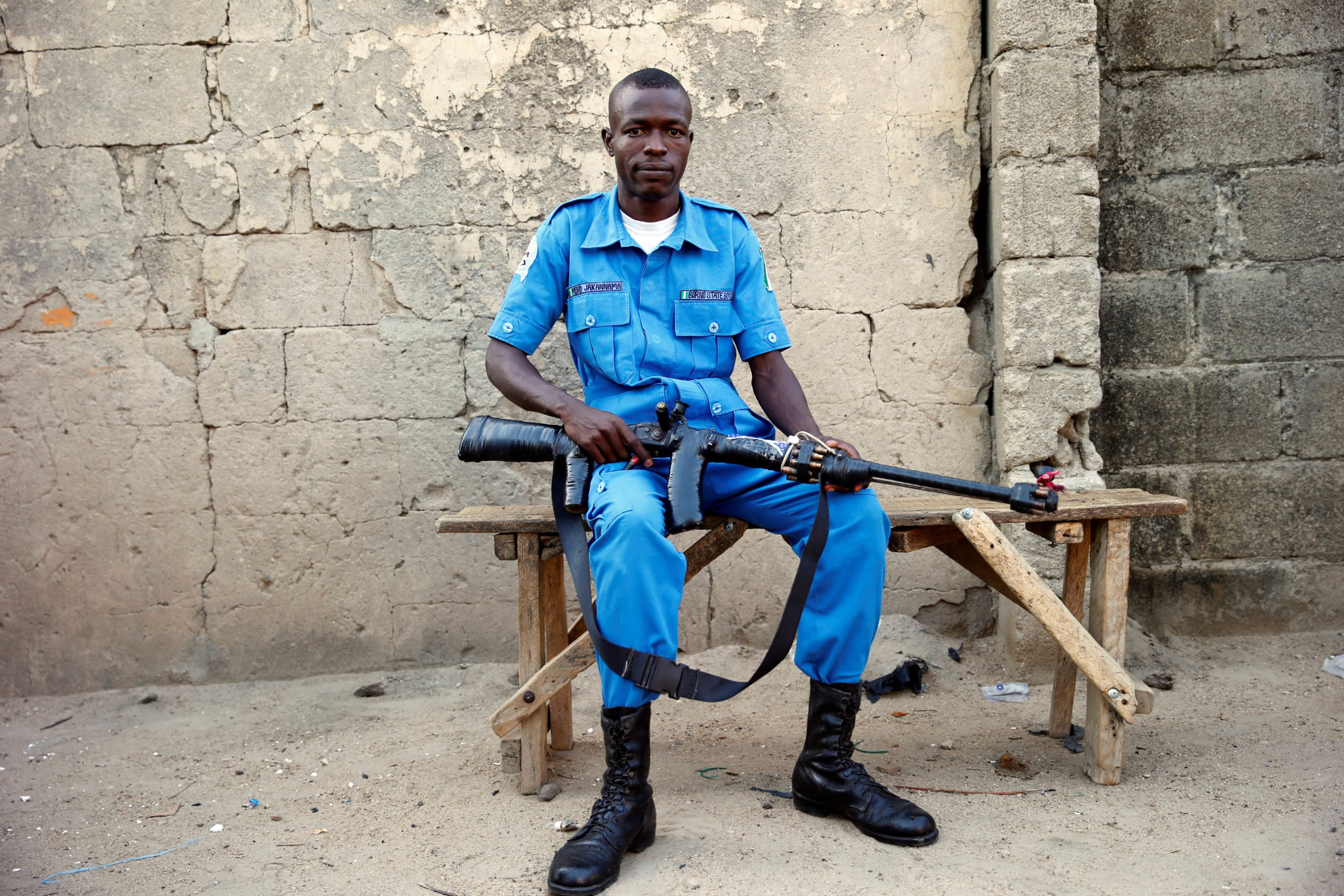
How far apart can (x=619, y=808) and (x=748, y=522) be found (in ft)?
2.75

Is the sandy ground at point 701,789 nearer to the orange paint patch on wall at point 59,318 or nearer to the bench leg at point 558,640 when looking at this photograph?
the bench leg at point 558,640

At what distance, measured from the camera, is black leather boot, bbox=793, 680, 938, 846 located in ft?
7.66

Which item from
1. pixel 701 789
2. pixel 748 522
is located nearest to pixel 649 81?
pixel 748 522

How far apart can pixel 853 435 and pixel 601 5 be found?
184cm

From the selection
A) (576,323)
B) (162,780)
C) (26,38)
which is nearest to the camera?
(576,323)

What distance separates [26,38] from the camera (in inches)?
138

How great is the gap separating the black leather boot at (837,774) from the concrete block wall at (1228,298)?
75.1 inches

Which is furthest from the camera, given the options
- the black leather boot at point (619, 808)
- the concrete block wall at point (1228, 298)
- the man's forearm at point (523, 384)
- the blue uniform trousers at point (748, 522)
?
the concrete block wall at point (1228, 298)

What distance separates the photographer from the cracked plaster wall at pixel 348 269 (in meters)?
3.52

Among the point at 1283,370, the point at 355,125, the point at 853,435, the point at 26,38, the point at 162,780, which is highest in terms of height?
the point at 26,38

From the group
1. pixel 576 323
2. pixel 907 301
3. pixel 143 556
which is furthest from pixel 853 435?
pixel 143 556

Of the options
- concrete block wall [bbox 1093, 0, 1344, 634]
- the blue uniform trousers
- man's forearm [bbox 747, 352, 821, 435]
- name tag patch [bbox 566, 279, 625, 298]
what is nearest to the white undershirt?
name tag patch [bbox 566, 279, 625, 298]

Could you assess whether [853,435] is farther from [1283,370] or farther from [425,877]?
[425,877]

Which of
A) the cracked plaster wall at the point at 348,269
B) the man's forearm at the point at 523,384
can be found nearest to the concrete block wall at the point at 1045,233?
the cracked plaster wall at the point at 348,269
